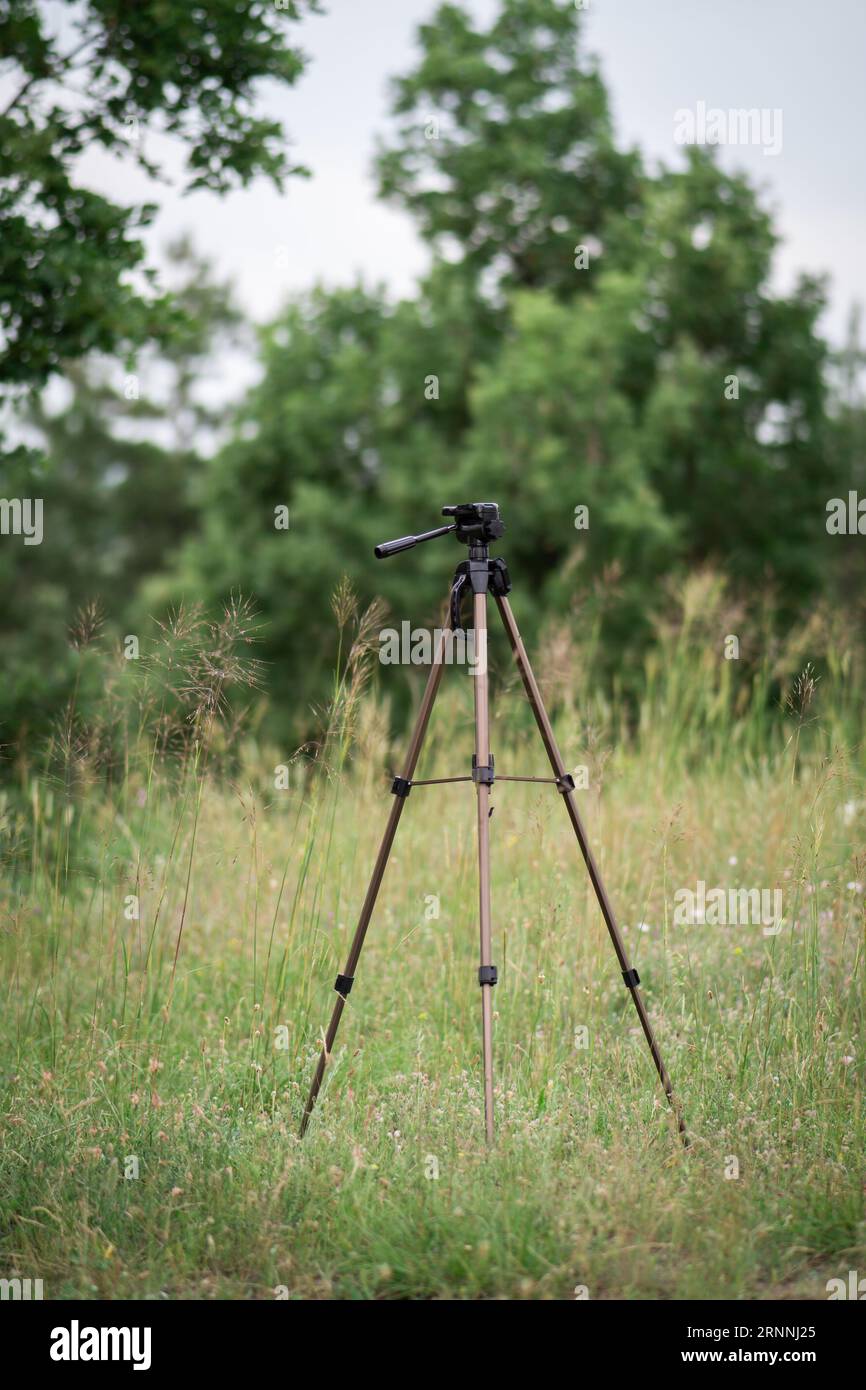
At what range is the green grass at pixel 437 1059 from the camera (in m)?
3.43

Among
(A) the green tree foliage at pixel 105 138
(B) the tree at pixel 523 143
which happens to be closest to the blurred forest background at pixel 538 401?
(B) the tree at pixel 523 143

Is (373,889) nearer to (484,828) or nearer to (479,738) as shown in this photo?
(484,828)

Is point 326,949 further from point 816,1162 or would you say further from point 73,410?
point 73,410

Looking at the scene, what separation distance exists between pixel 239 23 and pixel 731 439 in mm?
11503

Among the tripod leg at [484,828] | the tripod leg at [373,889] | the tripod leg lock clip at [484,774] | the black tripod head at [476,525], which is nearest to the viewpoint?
the tripod leg at [484,828]

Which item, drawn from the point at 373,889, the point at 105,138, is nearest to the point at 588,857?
the point at 373,889

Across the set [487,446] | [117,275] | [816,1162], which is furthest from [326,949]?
[487,446]

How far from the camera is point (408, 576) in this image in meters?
16.1

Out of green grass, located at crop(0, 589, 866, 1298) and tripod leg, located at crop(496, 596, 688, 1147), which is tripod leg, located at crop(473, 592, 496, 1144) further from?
green grass, located at crop(0, 589, 866, 1298)

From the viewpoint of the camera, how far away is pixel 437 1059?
439 centimetres

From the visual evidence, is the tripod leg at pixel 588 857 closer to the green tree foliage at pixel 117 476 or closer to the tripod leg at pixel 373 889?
the tripod leg at pixel 373 889

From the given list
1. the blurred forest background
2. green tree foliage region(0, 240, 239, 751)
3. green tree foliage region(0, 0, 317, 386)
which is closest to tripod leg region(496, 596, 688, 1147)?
green tree foliage region(0, 0, 317, 386)

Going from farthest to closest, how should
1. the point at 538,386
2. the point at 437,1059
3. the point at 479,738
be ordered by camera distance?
the point at 538,386
the point at 437,1059
the point at 479,738

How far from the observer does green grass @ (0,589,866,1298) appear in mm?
3430
